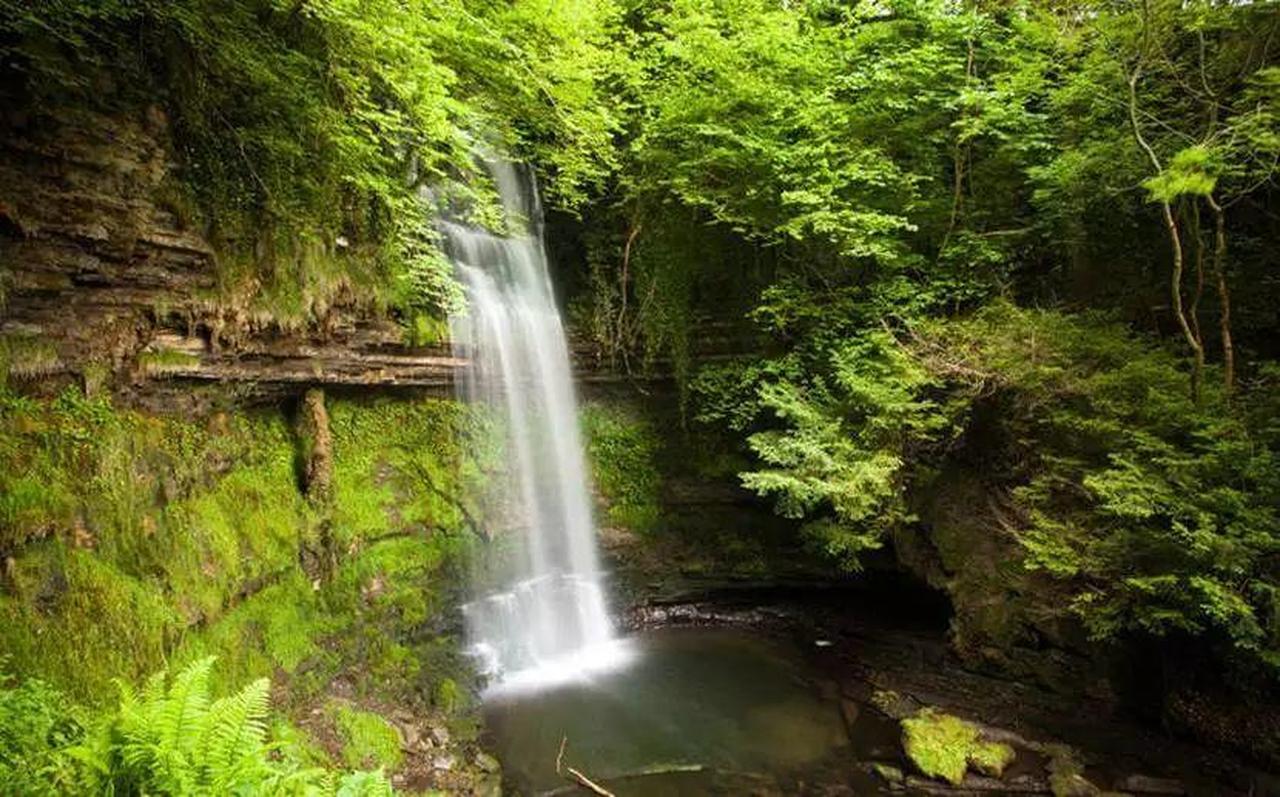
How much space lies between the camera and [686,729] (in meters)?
7.97

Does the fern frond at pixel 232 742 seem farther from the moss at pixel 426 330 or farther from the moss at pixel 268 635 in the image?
the moss at pixel 426 330

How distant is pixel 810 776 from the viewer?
280 inches

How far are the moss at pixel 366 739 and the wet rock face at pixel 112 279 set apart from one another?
3.71m

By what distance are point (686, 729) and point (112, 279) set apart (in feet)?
25.2

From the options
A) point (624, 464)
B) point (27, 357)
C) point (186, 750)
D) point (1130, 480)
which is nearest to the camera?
point (186, 750)

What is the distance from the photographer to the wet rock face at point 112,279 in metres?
5.09

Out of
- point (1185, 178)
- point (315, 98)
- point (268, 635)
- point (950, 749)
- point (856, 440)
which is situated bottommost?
point (950, 749)

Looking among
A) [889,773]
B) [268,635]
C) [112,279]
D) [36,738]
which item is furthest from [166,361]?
[889,773]

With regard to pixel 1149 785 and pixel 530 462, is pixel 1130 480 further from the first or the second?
pixel 530 462

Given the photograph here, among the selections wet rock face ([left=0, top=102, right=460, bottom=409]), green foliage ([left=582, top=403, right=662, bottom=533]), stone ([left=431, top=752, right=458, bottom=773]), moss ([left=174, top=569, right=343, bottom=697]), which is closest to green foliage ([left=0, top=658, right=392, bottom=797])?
moss ([left=174, top=569, right=343, bottom=697])

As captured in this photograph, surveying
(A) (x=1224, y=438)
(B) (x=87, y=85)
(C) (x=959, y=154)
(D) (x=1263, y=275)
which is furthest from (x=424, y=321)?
(D) (x=1263, y=275)

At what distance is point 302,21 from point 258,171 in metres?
1.70

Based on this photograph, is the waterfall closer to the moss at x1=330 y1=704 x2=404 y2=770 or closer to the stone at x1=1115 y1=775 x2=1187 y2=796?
the moss at x1=330 y1=704 x2=404 y2=770

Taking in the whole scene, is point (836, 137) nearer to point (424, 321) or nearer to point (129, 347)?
point (424, 321)
